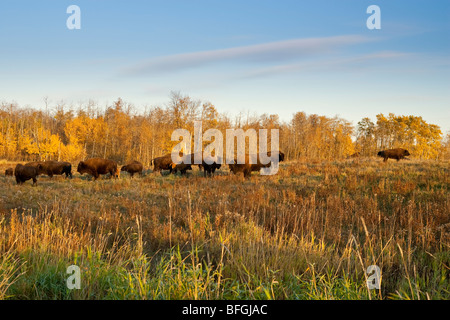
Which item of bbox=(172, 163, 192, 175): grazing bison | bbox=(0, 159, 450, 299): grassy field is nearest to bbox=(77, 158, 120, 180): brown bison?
bbox=(172, 163, 192, 175): grazing bison

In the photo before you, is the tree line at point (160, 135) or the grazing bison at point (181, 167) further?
the tree line at point (160, 135)

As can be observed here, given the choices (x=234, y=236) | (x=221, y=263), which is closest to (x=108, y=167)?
(x=234, y=236)

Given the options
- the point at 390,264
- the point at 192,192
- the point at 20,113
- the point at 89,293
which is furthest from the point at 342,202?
the point at 20,113

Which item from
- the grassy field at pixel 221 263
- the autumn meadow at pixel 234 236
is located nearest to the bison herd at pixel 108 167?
the autumn meadow at pixel 234 236

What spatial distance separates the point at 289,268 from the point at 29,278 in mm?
3090

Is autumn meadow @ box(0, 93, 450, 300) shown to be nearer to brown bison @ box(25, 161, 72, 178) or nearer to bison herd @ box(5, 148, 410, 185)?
bison herd @ box(5, 148, 410, 185)

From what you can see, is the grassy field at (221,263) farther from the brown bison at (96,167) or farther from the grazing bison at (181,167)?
the grazing bison at (181,167)

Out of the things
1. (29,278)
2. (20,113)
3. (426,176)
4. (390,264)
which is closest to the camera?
(29,278)

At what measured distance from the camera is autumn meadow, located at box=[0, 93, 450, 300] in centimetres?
309

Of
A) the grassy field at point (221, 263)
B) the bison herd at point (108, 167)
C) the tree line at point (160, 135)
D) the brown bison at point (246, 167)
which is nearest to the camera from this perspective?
the grassy field at point (221, 263)

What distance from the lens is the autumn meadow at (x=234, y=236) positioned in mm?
3090
